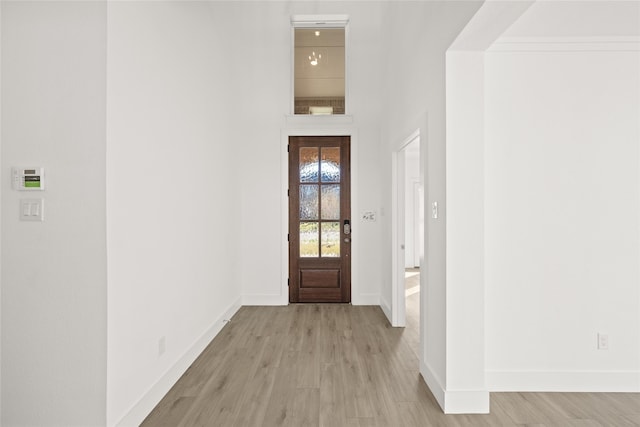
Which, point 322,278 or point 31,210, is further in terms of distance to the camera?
point 322,278

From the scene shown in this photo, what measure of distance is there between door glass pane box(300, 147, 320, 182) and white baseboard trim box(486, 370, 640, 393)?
310cm

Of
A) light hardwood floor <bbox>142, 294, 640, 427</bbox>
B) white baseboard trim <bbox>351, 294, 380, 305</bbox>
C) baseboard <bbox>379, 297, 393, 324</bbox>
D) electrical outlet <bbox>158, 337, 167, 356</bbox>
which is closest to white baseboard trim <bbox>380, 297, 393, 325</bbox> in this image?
baseboard <bbox>379, 297, 393, 324</bbox>

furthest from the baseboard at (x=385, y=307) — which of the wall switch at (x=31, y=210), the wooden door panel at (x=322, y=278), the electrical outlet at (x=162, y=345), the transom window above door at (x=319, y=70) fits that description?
the wall switch at (x=31, y=210)

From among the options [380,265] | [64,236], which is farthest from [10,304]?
[380,265]

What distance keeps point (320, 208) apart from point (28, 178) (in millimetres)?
3298

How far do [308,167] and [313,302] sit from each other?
1817 mm

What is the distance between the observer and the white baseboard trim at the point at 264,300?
459cm

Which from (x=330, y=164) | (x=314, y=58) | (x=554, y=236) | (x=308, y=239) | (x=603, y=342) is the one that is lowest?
(x=603, y=342)

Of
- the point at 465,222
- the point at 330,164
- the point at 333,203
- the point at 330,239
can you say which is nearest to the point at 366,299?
the point at 330,239

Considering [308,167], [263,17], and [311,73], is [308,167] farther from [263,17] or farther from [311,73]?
[263,17]

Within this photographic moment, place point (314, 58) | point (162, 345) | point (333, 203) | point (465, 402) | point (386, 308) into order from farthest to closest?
1. point (314, 58)
2. point (333, 203)
3. point (386, 308)
4. point (162, 345)
5. point (465, 402)

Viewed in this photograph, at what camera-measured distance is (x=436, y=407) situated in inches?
86.9

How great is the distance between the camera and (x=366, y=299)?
459 cm

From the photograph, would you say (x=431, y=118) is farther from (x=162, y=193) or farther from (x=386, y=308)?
(x=386, y=308)
